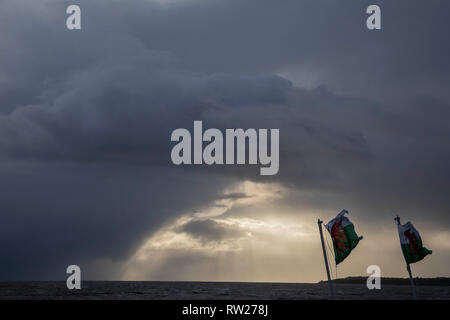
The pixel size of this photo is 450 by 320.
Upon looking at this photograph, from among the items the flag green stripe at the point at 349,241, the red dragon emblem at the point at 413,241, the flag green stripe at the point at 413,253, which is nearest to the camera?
the flag green stripe at the point at 349,241

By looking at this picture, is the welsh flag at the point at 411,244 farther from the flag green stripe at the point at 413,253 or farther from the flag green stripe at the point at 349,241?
the flag green stripe at the point at 349,241

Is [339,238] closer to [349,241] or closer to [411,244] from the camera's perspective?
[349,241]

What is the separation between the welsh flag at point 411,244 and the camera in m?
27.4

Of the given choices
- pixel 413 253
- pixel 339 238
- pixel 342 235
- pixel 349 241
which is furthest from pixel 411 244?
pixel 339 238

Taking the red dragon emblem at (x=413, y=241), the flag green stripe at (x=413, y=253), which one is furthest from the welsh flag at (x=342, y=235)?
the red dragon emblem at (x=413, y=241)

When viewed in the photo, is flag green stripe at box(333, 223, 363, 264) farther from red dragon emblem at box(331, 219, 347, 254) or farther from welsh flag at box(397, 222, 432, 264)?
welsh flag at box(397, 222, 432, 264)

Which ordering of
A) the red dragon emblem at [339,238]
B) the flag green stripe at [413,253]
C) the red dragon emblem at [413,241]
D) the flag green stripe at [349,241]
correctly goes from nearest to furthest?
the flag green stripe at [349,241] < the red dragon emblem at [339,238] < the flag green stripe at [413,253] < the red dragon emblem at [413,241]

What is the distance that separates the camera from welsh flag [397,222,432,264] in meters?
27.4

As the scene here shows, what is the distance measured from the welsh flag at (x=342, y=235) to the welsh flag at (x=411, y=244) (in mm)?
3628

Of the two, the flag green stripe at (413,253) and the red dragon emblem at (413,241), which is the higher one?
the red dragon emblem at (413,241)

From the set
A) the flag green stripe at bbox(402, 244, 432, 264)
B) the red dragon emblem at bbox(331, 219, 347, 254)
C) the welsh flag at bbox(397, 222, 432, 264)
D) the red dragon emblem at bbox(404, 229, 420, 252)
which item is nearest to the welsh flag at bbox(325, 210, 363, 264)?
the red dragon emblem at bbox(331, 219, 347, 254)

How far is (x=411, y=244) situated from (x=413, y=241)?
8.7 inches
